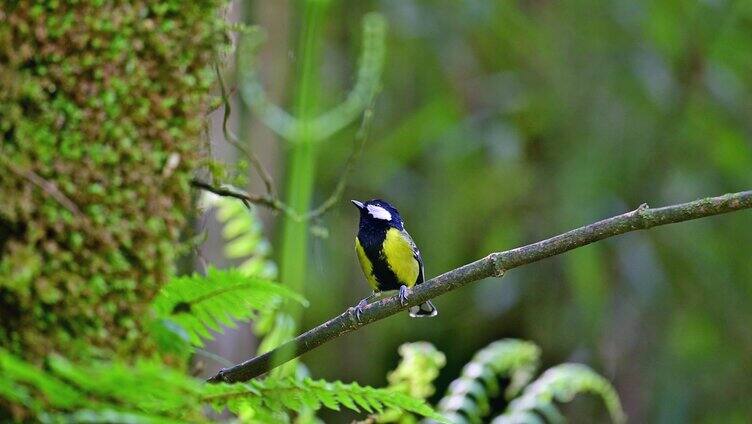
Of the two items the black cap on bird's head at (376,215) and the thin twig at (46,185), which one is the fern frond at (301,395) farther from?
the black cap on bird's head at (376,215)

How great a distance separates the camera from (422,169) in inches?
281

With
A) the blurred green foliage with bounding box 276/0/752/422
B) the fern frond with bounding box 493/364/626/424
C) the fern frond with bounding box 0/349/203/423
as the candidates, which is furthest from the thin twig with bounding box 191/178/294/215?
the blurred green foliage with bounding box 276/0/752/422

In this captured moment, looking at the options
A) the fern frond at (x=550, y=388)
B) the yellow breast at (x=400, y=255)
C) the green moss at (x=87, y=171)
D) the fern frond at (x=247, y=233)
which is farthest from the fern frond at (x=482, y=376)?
the green moss at (x=87, y=171)

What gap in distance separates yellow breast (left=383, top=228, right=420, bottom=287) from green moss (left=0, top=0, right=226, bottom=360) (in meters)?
2.07

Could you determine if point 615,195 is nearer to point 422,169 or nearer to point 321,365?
point 422,169

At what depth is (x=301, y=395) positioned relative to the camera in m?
1.57

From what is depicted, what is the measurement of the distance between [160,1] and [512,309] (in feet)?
19.9

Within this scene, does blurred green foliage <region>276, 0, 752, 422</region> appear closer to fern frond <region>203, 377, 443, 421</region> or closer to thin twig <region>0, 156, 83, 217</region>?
fern frond <region>203, 377, 443, 421</region>

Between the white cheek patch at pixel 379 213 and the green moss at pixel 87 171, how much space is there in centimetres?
Result: 213

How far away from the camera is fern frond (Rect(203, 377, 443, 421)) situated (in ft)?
5.01

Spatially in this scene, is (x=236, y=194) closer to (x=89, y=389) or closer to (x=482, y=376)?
(x=89, y=389)

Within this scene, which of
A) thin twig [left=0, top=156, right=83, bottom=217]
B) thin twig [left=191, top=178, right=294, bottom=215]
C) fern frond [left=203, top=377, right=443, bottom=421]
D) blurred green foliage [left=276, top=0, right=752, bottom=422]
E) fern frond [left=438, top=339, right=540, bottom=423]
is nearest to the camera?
thin twig [left=0, top=156, right=83, bottom=217]

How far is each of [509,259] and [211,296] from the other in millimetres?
537

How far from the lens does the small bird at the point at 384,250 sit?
3.63 metres
